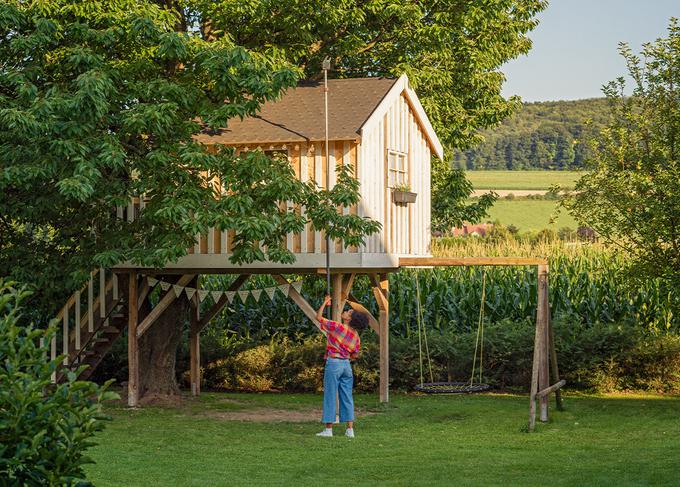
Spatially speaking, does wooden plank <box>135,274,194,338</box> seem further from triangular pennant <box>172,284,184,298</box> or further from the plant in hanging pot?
the plant in hanging pot

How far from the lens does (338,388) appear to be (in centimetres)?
1759

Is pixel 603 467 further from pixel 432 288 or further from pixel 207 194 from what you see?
pixel 432 288

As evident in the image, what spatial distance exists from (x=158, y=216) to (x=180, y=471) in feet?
17.9

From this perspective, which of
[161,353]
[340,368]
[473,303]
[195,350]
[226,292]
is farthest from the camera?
[473,303]

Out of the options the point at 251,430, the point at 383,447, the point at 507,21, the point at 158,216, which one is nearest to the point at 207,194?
the point at 158,216

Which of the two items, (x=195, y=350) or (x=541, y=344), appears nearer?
(x=541, y=344)

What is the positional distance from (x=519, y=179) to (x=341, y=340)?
75277 mm

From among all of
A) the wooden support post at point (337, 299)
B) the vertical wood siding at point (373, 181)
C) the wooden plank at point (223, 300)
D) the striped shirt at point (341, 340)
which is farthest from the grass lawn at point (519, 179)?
the striped shirt at point (341, 340)

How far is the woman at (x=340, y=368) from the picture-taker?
1716cm

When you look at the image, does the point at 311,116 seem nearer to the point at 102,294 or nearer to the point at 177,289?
the point at 177,289

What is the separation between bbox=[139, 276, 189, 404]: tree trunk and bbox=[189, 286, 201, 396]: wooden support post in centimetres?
103

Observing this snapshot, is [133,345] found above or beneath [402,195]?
beneath

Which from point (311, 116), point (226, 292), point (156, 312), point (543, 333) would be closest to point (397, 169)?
point (311, 116)

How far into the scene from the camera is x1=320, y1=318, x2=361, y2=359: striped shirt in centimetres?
1711
